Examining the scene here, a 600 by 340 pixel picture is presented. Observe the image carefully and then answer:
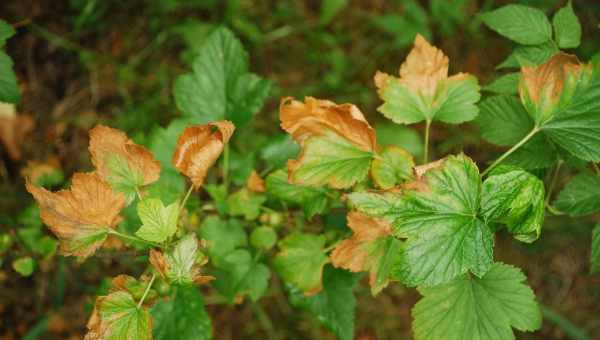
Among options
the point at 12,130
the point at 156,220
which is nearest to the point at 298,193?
the point at 156,220

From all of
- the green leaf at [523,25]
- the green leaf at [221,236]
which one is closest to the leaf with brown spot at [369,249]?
the green leaf at [221,236]

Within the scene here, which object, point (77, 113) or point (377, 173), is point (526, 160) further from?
point (77, 113)

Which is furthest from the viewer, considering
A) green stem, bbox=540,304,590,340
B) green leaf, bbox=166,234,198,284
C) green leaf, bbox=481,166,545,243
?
green stem, bbox=540,304,590,340

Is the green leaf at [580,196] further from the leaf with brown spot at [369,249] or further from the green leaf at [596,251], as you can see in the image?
the leaf with brown spot at [369,249]

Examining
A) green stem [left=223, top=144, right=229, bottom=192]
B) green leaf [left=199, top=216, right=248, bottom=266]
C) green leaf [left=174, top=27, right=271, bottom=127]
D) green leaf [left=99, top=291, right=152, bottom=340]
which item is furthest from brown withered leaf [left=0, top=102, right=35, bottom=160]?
green leaf [left=99, top=291, right=152, bottom=340]

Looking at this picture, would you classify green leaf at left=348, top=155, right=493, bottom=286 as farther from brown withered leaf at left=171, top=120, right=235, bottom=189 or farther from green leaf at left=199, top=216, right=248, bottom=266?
green leaf at left=199, top=216, right=248, bottom=266

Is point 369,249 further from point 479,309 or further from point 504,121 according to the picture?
point 504,121
